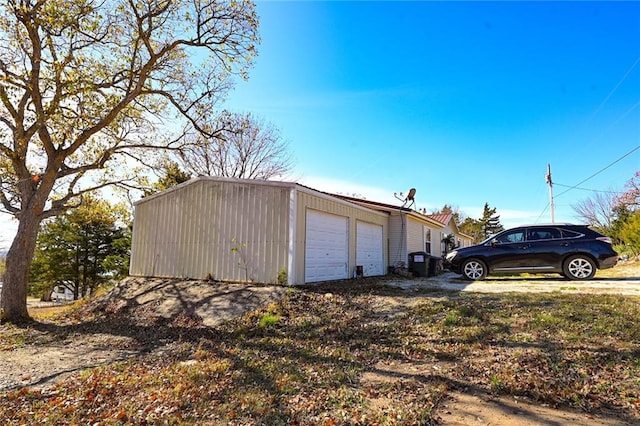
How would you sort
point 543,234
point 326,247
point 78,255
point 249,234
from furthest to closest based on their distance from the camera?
point 78,255 < point 326,247 < point 543,234 < point 249,234

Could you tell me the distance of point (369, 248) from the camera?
41.7 feet

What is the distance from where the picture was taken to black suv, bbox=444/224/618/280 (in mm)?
9469

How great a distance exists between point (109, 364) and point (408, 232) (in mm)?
12059

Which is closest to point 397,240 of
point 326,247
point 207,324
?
point 326,247

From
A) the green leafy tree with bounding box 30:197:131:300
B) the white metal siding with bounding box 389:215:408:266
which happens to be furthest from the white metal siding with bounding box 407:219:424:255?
the green leafy tree with bounding box 30:197:131:300

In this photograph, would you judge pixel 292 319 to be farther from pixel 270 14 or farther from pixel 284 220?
pixel 270 14

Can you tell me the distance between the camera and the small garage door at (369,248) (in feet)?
39.4

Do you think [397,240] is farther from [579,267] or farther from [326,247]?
[579,267]

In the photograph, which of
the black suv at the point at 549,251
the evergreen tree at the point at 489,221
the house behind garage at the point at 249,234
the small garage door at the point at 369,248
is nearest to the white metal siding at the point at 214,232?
the house behind garage at the point at 249,234

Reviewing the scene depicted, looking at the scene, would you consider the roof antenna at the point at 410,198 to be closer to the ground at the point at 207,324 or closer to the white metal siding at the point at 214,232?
the ground at the point at 207,324

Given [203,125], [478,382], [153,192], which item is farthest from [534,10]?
[153,192]

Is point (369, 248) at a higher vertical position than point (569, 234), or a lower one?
lower

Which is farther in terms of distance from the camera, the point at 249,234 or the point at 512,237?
the point at 512,237

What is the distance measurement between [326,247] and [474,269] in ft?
15.6
